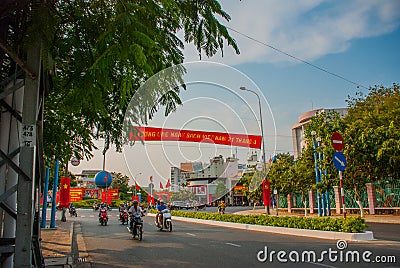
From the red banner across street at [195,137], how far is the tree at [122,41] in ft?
0.90

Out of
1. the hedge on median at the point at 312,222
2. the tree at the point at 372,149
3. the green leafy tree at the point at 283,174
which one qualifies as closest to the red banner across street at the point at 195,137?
the hedge on median at the point at 312,222

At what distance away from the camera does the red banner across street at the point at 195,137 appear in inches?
158

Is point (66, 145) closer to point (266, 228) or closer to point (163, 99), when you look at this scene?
point (163, 99)

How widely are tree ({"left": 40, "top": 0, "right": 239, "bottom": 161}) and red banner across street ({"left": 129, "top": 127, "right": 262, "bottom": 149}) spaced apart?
273 mm

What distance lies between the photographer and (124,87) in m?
3.64

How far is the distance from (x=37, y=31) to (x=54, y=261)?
6366mm

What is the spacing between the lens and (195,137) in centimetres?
399

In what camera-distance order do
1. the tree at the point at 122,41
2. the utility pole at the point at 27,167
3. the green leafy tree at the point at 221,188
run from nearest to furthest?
the tree at the point at 122,41
the green leafy tree at the point at 221,188
the utility pole at the point at 27,167

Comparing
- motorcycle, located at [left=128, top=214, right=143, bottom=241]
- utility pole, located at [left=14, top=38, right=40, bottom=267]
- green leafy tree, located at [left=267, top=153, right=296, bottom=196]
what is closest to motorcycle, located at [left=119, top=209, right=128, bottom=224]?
motorcycle, located at [left=128, top=214, right=143, bottom=241]

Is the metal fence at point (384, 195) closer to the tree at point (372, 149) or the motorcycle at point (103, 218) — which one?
the tree at point (372, 149)

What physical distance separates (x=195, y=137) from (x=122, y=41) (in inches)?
50.3

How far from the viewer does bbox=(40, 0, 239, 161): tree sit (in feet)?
11.1

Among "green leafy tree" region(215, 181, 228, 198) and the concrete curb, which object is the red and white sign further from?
"green leafy tree" region(215, 181, 228, 198)

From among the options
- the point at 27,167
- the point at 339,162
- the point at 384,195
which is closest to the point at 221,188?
the point at 27,167
